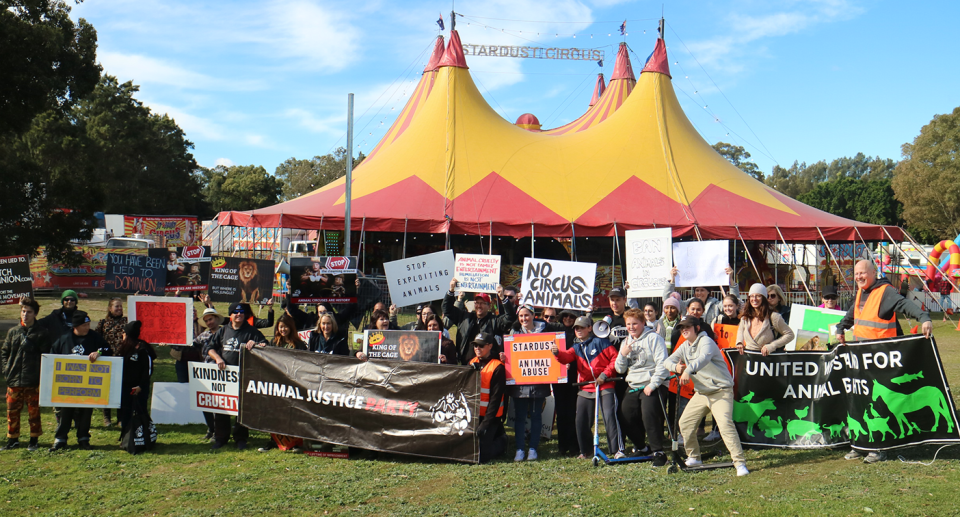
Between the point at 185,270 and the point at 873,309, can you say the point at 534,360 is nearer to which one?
the point at 873,309

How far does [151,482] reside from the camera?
6.22m

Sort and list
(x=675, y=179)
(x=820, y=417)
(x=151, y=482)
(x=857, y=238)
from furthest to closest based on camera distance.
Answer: (x=675, y=179)
(x=857, y=238)
(x=820, y=417)
(x=151, y=482)

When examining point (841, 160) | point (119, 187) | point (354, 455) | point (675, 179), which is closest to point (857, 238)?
point (675, 179)

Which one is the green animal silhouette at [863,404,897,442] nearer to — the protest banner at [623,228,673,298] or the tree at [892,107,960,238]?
the protest banner at [623,228,673,298]

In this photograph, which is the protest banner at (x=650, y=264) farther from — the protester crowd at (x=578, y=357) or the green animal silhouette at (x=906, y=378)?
the green animal silhouette at (x=906, y=378)

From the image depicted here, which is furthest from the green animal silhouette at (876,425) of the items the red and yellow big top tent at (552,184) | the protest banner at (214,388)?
the red and yellow big top tent at (552,184)

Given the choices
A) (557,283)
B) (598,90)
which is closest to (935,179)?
(598,90)

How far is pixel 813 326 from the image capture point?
326 inches

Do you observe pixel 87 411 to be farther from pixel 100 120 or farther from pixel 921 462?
pixel 100 120

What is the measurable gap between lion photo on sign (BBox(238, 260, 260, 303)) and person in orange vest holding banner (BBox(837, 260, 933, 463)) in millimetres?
7922

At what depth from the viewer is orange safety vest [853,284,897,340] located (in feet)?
21.6

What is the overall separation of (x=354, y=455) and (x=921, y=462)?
529 cm

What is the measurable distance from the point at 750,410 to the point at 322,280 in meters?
5.90

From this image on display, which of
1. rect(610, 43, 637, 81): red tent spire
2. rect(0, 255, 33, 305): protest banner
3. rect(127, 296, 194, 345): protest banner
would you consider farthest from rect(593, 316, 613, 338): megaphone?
rect(610, 43, 637, 81): red tent spire
